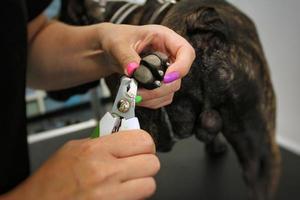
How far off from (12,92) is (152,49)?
0.28 m

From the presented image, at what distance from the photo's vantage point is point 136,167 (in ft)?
1.40

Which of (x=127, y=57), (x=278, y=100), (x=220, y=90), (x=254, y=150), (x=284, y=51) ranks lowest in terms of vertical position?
(x=278, y=100)

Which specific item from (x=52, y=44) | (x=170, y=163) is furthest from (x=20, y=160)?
(x=170, y=163)

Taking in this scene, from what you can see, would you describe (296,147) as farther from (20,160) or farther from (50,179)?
(50,179)

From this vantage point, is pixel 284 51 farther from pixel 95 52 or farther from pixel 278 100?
pixel 95 52

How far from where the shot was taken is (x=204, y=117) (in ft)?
2.23

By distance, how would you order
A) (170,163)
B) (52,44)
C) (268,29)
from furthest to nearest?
(268,29), (170,163), (52,44)

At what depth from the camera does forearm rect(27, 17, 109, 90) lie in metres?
0.67

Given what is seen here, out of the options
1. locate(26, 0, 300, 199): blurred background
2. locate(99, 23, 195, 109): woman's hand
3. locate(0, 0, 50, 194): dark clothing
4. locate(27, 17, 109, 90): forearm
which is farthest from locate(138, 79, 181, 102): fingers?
locate(26, 0, 300, 199): blurred background

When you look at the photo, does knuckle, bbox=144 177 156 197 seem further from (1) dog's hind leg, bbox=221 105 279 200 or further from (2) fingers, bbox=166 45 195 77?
(1) dog's hind leg, bbox=221 105 279 200

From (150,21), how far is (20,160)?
326mm

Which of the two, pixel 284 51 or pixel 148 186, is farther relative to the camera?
pixel 284 51

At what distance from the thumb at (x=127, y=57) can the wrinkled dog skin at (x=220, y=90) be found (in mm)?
73

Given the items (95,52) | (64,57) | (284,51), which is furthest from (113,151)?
(284,51)
